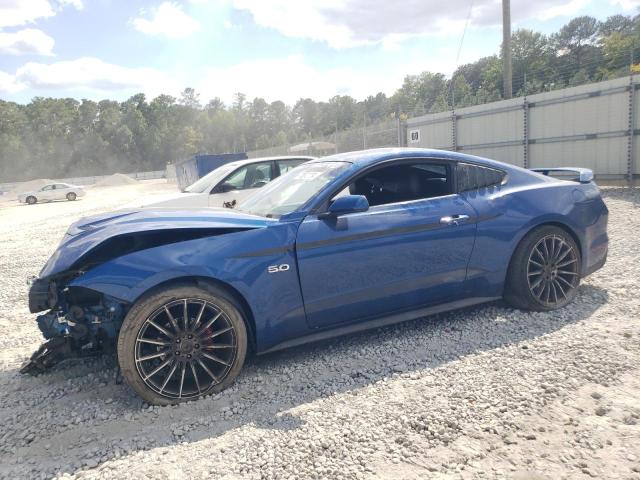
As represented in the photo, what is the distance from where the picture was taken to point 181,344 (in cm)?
309

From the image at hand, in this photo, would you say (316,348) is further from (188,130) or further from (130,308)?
(188,130)

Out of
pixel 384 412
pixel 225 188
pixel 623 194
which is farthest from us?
pixel 623 194

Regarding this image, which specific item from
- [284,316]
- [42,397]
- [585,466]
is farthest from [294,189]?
[585,466]

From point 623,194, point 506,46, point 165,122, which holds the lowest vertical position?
point 623,194

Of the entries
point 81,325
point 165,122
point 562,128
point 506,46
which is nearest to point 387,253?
point 81,325

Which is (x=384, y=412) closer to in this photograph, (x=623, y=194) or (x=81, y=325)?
(x=81, y=325)

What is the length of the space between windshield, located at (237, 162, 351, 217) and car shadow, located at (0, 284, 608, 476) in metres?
1.15

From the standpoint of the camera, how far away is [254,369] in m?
3.54

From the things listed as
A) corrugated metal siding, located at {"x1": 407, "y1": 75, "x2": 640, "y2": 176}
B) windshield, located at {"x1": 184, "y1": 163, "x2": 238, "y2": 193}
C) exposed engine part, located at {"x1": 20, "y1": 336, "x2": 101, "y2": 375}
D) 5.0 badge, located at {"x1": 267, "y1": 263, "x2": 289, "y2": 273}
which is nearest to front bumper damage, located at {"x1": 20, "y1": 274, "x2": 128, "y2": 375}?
exposed engine part, located at {"x1": 20, "y1": 336, "x2": 101, "y2": 375}

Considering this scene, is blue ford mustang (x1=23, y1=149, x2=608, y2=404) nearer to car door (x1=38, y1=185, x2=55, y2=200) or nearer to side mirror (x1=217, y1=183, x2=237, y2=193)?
side mirror (x1=217, y1=183, x2=237, y2=193)

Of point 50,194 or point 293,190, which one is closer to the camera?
point 293,190

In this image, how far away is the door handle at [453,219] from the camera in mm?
3805

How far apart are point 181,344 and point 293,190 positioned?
1519 mm

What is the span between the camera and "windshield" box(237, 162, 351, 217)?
3.66 meters
